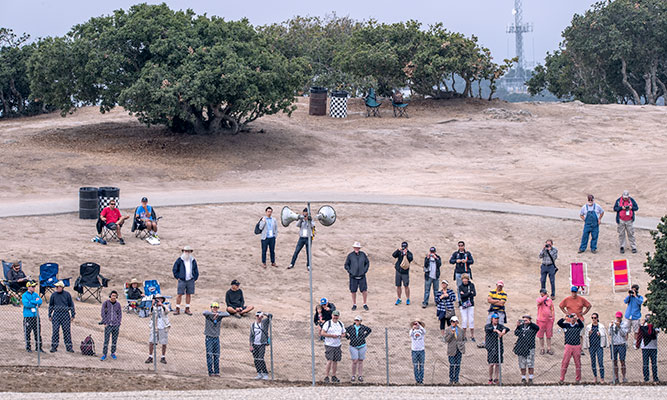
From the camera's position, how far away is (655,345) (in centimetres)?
1605

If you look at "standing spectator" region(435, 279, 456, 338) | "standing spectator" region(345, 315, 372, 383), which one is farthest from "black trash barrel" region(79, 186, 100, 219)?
"standing spectator" region(345, 315, 372, 383)

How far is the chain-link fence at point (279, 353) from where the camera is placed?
1562cm

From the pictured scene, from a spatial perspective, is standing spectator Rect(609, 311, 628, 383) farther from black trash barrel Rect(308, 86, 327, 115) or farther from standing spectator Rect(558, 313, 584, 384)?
black trash barrel Rect(308, 86, 327, 115)

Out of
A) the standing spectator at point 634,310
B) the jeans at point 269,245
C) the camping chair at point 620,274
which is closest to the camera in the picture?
the standing spectator at point 634,310

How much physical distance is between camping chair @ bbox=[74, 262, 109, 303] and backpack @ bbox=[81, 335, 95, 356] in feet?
11.1

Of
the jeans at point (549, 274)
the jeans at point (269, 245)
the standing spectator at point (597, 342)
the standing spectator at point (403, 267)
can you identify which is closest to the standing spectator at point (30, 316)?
the jeans at point (269, 245)

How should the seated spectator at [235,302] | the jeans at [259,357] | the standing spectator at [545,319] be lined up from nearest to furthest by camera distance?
the jeans at [259,357], the standing spectator at [545,319], the seated spectator at [235,302]

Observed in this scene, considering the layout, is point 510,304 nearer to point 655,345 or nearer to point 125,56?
point 655,345

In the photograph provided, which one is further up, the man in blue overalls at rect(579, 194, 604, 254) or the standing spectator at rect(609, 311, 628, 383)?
the man in blue overalls at rect(579, 194, 604, 254)

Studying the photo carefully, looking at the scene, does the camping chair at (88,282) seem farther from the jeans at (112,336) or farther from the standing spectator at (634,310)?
the standing spectator at (634,310)

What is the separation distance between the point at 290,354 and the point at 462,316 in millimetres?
3744

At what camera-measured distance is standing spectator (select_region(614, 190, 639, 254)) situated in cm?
2406

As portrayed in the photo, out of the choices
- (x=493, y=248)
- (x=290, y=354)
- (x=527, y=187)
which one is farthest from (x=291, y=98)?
(x=290, y=354)

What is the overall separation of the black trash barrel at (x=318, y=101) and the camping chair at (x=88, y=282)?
86.7ft
